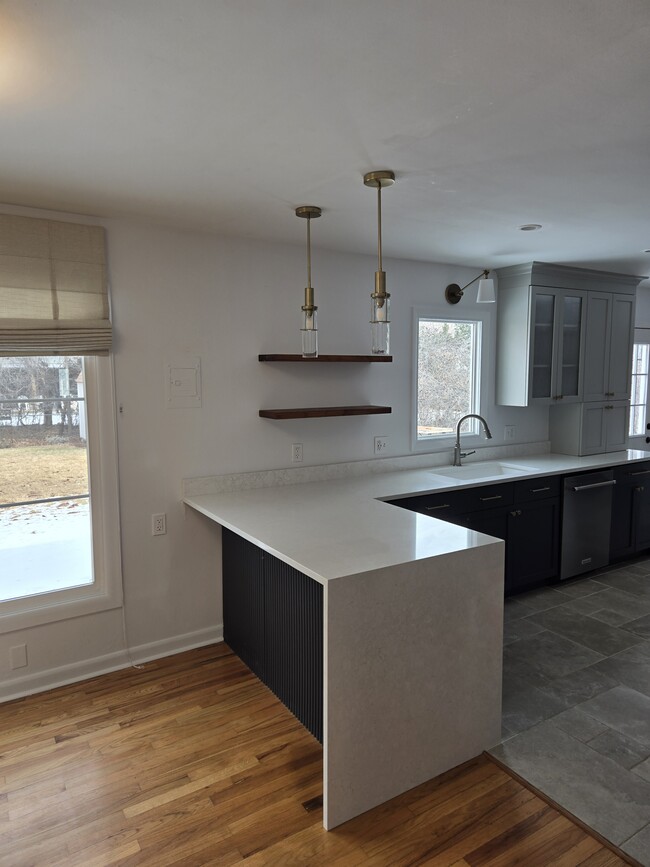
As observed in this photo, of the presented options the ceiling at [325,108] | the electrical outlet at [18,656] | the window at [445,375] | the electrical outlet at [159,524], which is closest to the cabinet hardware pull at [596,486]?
the window at [445,375]

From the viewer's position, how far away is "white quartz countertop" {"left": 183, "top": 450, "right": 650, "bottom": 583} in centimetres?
215

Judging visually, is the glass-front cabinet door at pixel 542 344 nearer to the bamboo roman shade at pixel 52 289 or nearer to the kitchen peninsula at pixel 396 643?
the kitchen peninsula at pixel 396 643

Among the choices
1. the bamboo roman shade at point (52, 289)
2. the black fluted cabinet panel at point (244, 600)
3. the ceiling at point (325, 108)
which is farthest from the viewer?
the black fluted cabinet panel at point (244, 600)

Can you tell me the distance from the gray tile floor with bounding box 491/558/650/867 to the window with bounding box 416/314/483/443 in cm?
134

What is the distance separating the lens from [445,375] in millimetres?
4359

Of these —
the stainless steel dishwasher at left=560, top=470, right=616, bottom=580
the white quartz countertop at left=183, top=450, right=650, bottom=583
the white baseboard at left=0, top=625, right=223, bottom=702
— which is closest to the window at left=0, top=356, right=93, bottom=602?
the white baseboard at left=0, top=625, right=223, bottom=702

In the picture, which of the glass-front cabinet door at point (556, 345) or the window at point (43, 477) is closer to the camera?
the window at point (43, 477)

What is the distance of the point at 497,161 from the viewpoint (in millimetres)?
2148

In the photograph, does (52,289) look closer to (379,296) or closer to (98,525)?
(98,525)

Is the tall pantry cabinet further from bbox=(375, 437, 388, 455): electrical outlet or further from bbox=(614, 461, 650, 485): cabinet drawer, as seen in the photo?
bbox=(375, 437, 388, 455): electrical outlet

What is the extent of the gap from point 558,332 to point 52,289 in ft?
11.5

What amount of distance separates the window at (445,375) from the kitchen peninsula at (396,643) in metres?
1.70

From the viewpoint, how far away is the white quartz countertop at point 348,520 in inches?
84.5

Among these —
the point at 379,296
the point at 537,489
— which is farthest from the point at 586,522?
the point at 379,296
